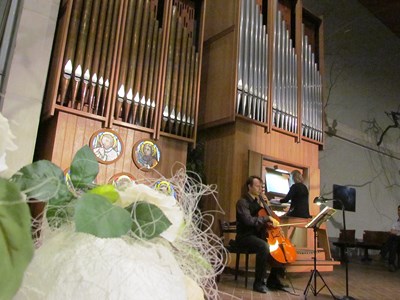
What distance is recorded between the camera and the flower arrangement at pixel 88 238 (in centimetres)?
34

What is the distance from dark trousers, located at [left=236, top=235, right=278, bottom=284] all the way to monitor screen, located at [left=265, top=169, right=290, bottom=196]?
1670mm

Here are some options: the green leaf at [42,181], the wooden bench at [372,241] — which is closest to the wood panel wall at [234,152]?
the wooden bench at [372,241]

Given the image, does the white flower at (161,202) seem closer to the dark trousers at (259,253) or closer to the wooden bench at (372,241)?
Result: the dark trousers at (259,253)

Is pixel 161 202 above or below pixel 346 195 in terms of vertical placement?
below

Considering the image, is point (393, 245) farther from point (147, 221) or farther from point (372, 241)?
point (147, 221)

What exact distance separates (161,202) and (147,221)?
0.06m

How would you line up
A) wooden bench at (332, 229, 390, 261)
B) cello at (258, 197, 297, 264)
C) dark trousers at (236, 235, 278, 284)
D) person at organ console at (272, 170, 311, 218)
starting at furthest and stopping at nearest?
wooden bench at (332, 229, 390, 261), person at organ console at (272, 170, 311, 218), cello at (258, 197, 297, 264), dark trousers at (236, 235, 278, 284)

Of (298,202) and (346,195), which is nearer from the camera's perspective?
(298,202)

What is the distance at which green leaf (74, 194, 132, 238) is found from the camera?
0.43 m

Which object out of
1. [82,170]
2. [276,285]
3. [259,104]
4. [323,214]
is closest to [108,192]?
[82,170]

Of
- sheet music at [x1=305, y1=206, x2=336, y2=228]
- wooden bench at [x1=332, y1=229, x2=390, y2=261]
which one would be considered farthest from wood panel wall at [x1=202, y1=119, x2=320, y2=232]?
wooden bench at [x1=332, y1=229, x2=390, y2=261]

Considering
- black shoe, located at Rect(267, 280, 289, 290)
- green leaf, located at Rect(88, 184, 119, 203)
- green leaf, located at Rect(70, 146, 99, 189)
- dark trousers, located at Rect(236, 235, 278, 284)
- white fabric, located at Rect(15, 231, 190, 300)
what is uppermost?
green leaf, located at Rect(70, 146, 99, 189)

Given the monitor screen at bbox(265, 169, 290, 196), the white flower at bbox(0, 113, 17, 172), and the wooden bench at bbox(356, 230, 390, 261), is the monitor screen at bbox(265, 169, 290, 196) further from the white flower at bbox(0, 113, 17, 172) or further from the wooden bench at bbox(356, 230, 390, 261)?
the white flower at bbox(0, 113, 17, 172)

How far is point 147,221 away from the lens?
0.53 meters
